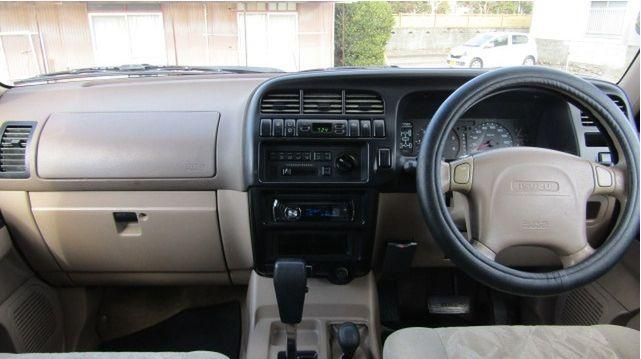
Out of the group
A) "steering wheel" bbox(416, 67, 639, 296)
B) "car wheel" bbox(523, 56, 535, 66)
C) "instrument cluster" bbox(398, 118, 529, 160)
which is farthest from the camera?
"instrument cluster" bbox(398, 118, 529, 160)

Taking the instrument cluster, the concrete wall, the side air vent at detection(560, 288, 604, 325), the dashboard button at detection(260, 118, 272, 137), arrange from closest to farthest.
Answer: the dashboard button at detection(260, 118, 272, 137) → the instrument cluster → the side air vent at detection(560, 288, 604, 325) → the concrete wall

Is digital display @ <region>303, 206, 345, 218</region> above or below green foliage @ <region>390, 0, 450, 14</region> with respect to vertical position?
below

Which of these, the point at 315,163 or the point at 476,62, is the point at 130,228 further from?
the point at 476,62

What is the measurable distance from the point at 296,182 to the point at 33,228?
44.7 inches

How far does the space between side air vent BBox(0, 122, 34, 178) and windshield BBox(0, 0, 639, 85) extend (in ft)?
1.10

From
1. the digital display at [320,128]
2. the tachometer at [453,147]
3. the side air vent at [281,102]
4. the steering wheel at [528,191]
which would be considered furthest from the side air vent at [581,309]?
the side air vent at [281,102]

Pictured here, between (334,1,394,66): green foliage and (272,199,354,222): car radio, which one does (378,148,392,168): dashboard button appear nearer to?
(272,199,354,222): car radio

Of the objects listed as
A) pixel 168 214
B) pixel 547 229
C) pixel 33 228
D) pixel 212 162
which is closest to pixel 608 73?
pixel 547 229

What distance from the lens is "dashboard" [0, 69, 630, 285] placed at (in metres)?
1.70

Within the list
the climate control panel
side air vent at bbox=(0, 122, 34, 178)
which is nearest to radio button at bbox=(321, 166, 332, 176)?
the climate control panel

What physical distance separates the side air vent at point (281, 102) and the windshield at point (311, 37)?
1.10ft

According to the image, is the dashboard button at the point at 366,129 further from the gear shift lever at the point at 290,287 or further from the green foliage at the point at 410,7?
the green foliage at the point at 410,7

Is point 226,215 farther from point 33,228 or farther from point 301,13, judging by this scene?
point 301,13

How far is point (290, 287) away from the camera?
5.51 ft
